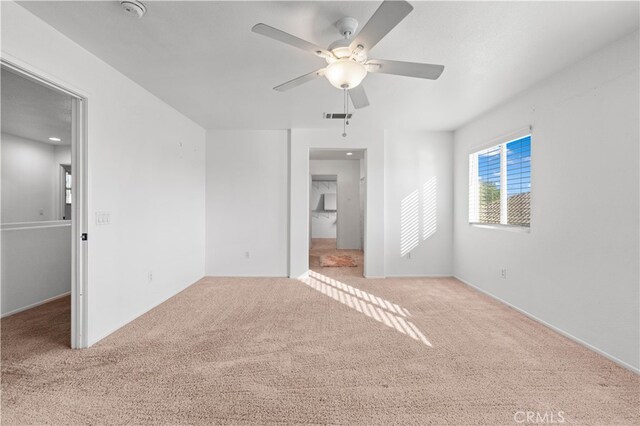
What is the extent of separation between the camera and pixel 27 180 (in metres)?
4.56

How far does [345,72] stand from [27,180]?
5.59 m

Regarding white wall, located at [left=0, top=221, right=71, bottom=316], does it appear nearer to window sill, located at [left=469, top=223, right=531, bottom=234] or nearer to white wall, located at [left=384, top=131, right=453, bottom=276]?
white wall, located at [left=384, top=131, right=453, bottom=276]

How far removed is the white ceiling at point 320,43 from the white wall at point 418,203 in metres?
1.33

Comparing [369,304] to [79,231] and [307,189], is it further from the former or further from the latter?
[79,231]

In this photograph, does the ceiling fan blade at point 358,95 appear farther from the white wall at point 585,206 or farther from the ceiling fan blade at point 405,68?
the white wall at point 585,206

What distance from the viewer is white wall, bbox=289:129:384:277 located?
15.3 ft

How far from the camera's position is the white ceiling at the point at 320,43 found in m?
1.83

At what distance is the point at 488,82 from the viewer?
2.88 m

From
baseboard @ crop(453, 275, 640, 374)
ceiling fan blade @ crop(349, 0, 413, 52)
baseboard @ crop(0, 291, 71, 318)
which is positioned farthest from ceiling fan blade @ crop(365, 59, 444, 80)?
baseboard @ crop(0, 291, 71, 318)

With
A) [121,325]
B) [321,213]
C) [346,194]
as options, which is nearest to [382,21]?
[121,325]

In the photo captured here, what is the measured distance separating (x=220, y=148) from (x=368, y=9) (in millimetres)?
3549

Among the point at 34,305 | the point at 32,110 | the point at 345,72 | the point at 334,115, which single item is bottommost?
the point at 34,305

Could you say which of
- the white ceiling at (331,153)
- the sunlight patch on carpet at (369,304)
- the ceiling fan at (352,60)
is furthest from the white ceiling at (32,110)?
the sunlight patch on carpet at (369,304)

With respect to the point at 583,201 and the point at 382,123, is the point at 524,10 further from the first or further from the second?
the point at 382,123
